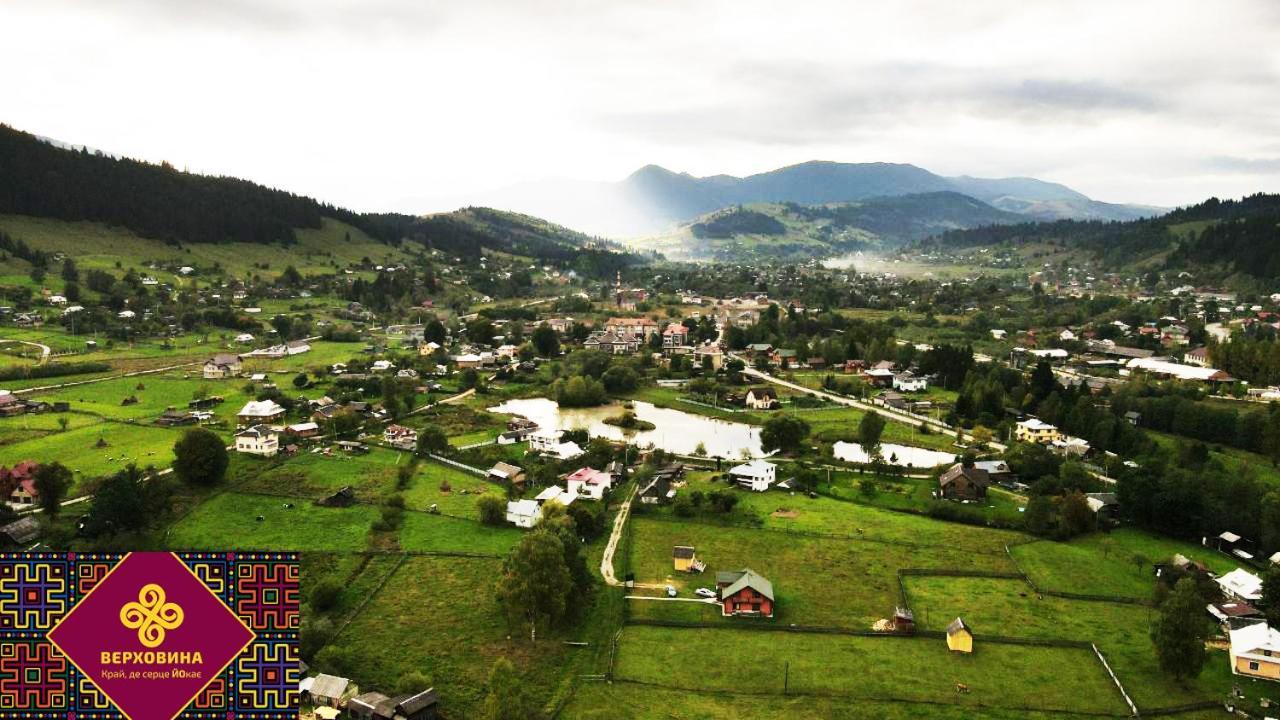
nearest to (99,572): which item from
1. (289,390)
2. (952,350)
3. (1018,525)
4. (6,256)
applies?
(1018,525)

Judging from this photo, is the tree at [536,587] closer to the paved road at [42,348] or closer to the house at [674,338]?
the paved road at [42,348]

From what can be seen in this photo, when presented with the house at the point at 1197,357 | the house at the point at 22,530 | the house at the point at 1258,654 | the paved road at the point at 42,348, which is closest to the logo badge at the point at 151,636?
the house at the point at 22,530

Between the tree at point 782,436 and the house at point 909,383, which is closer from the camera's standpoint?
the tree at point 782,436

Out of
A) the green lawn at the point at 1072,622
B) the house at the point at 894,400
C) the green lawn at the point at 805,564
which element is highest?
the house at the point at 894,400

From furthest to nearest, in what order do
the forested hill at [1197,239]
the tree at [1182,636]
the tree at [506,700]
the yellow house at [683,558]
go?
the forested hill at [1197,239] < the yellow house at [683,558] < the tree at [1182,636] < the tree at [506,700]

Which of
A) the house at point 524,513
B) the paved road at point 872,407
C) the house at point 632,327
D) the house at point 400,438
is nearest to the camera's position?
the house at point 524,513

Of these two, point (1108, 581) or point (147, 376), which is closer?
point (1108, 581)

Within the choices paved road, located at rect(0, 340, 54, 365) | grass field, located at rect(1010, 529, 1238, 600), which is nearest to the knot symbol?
grass field, located at rect(1010, 529, 1238, 600)

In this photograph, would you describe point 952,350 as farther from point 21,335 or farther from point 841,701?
point 21,335
